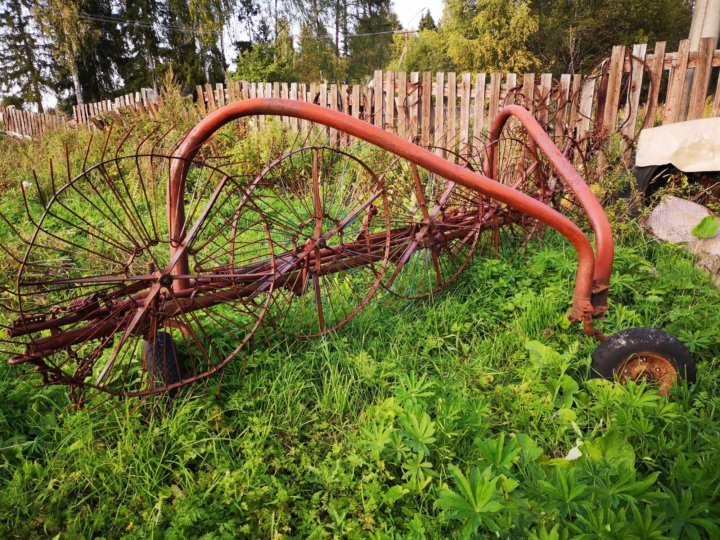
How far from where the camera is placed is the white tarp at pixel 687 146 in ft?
11.2

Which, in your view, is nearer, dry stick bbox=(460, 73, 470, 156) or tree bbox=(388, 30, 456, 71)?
dry stick bbox=(460, 73, 470, 156)

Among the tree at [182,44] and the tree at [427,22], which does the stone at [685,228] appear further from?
the tree at [427,22]

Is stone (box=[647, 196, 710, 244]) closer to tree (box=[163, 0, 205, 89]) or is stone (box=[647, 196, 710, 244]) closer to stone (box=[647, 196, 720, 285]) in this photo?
stone (box=[647, 196, 720, 285])

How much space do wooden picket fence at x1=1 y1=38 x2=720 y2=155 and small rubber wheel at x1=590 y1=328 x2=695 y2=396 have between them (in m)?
1.91

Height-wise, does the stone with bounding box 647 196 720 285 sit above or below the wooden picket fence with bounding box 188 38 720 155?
below

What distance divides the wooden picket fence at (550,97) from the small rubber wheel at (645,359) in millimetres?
1915

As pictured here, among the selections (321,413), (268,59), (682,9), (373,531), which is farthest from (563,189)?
(682,9)

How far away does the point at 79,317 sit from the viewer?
4.85 ft

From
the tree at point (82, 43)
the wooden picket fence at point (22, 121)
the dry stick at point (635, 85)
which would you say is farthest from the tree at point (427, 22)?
the dry stick at point (635, 85)

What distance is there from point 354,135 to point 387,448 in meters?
1.13

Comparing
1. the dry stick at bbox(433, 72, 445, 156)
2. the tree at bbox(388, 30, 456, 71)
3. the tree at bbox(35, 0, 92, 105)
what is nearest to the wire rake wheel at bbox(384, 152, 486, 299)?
the dry stick at bbox(433, 72, 445, 156)

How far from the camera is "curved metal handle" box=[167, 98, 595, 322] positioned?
1.45m

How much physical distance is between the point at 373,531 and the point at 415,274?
1.65 m

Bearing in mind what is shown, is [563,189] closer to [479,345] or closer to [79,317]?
[479,345]
